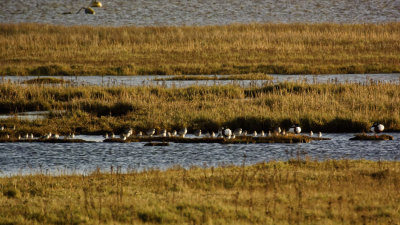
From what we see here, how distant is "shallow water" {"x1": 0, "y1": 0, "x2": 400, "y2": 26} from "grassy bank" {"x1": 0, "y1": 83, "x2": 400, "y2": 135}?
68826mm

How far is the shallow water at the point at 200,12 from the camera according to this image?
336ft

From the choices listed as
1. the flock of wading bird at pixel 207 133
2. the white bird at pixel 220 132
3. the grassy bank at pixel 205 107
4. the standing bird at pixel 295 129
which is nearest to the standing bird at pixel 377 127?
the flock of wading bird at pixel 207 133

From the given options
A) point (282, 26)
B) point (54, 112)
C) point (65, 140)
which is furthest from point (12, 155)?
point (282, 26)

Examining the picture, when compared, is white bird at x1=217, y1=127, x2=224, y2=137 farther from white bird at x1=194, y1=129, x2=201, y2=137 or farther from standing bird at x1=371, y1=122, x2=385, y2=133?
standing bird at x1=371, y1=122, x2=385, y2=133

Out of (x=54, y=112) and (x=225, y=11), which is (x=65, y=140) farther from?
(x=225, y=11)

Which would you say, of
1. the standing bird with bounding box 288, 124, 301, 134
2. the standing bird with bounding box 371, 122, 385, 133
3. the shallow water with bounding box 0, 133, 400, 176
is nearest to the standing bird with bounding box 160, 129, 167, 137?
the shallow water with bounding box 0, 133, 400, 176

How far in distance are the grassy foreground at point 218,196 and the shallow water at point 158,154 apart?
169cm

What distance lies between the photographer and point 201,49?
167 feet

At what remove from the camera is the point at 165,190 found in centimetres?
1429

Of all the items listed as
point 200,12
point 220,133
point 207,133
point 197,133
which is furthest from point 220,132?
point 200,12

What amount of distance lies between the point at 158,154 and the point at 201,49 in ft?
104

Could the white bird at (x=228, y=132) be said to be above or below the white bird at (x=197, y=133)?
above

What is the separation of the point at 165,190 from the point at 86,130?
10123 millimetres

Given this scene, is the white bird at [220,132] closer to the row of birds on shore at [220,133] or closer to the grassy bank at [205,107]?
the row of birds on shore at [220,133]
